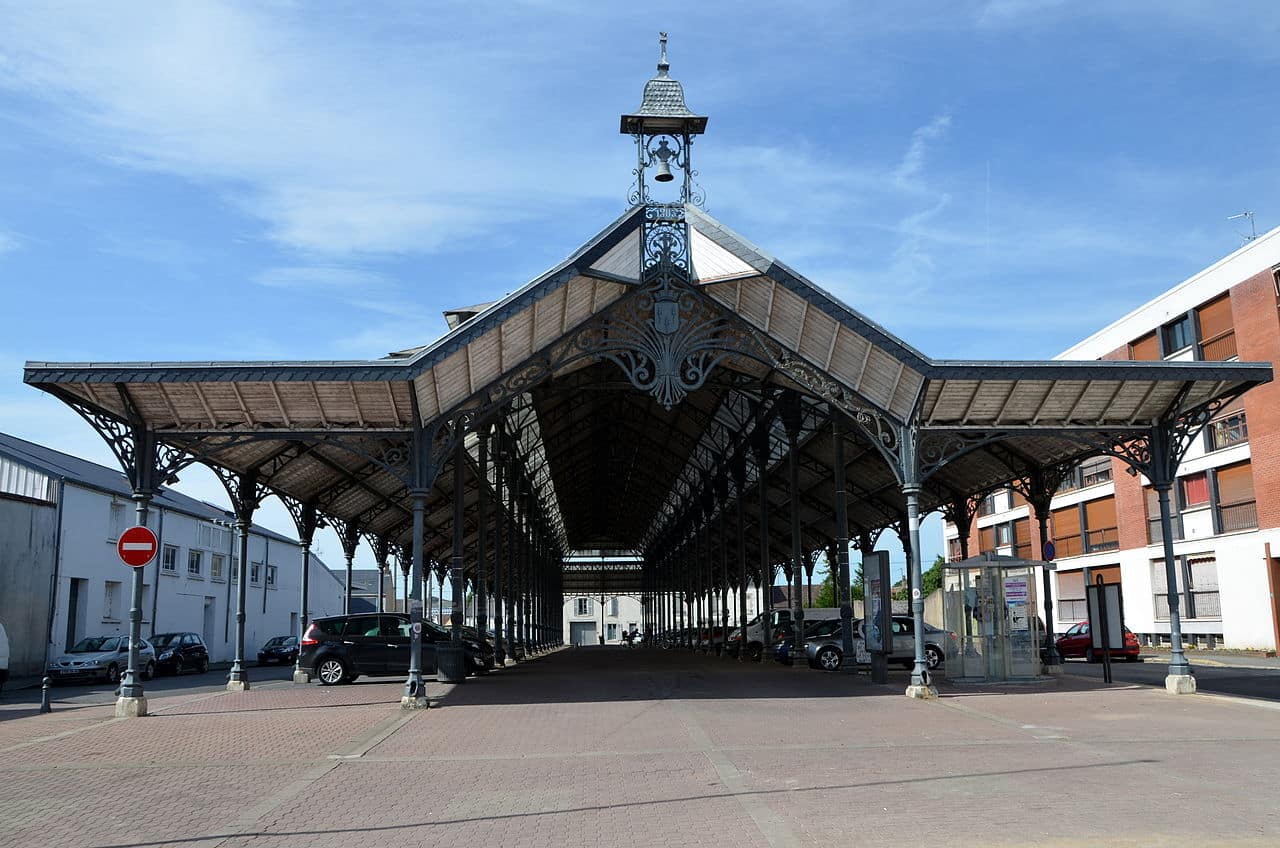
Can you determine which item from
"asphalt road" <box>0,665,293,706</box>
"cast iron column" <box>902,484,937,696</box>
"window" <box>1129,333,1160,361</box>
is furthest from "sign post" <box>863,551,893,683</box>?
"window" <box>1129,333,1160,361</box>

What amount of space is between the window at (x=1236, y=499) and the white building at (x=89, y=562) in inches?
1430

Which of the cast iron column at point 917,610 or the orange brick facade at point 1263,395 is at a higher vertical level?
the orange brick facade at point 1263,395

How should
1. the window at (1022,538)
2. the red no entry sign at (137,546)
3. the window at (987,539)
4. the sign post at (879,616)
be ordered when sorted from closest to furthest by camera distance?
the red no entry sign at (137,546)
the sign post at (879,616)
the window at (1022,538)
the window at (987,539)

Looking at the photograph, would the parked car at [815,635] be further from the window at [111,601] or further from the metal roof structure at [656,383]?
the window at [111,601]

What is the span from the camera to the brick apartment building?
35344 mm

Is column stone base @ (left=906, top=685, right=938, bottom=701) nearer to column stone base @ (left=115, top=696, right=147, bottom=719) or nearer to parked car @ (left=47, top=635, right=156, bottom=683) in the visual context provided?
column stone base @ (left=115, top=696, right=147, bottom=719)

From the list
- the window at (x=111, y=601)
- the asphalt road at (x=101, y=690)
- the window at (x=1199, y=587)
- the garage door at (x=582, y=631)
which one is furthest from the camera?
the garage door at (x=582, y=631)

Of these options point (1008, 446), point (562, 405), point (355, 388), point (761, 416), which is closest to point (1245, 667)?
point (1008, 446)

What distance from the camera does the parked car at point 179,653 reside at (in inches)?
1252

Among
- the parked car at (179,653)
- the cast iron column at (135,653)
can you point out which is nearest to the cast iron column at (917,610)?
the cast iron column at (135,653)

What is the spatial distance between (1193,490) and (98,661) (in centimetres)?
3891

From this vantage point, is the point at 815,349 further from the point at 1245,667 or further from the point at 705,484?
the point at 705,484

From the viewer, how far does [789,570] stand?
4678 centimetres

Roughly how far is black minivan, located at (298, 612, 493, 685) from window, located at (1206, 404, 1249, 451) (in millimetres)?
30481
